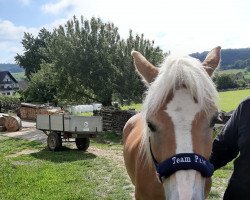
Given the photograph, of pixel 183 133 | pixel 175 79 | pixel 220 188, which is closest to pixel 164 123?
pixel 183 133

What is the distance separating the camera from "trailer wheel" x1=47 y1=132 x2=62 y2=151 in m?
13.0

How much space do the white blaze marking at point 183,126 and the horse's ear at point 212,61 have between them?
0.41 m

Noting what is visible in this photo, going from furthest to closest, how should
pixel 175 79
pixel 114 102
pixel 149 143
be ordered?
pixel 114 102, pixel 149 143, pixel 175 79

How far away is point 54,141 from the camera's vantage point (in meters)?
13.1

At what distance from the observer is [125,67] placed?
21.1 m

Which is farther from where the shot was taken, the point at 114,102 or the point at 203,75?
the point at 114,102

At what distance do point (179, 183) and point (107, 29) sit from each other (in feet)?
71.3

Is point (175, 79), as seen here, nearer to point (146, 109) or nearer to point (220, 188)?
point (146, 109)

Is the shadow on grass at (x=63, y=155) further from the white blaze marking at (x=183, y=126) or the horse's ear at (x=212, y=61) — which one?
the white blaze marking at (x=183, y=126)

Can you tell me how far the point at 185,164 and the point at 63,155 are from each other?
34.3 ft

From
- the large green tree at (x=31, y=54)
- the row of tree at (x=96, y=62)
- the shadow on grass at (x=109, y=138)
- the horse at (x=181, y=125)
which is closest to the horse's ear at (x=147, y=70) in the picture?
the horse at (x=181, y=125)

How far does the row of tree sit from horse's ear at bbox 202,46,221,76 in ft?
57.1

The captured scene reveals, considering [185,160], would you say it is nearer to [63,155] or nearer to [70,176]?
[70,176]

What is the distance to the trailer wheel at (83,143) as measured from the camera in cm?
1323
